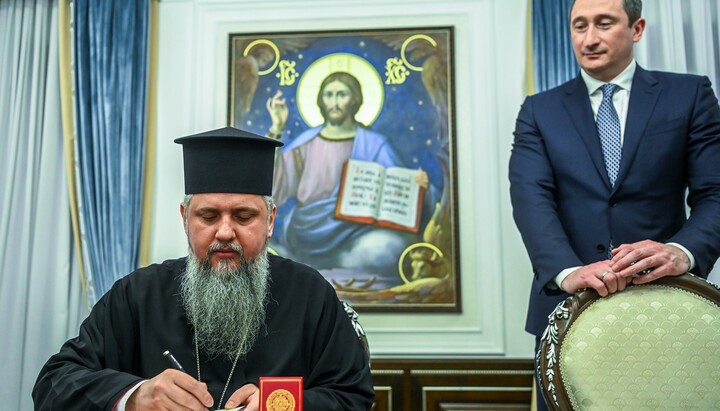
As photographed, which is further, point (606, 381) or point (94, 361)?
point (94, 361)

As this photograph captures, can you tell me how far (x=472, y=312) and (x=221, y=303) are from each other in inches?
82.0

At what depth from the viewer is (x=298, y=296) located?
83.8 inches

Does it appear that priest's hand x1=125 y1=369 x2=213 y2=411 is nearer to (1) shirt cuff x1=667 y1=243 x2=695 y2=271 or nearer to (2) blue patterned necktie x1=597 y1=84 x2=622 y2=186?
(1) shirt cuff x1=667 y1=243 x2=695 y2=271

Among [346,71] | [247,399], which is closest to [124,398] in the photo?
[247,399]

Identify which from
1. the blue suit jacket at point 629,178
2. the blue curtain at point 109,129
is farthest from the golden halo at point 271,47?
the blue suit jacket at point 629,178

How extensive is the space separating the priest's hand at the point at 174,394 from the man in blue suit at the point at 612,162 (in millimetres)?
1082

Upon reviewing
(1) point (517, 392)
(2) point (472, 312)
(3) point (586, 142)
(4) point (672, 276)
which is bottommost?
(1) point (517, 392)

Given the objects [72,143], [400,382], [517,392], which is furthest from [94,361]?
[72,143]

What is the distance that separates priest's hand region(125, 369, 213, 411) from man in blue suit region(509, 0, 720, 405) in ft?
3.55

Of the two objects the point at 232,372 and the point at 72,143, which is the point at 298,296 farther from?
the point at 72,143

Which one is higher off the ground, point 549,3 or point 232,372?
point 549,3

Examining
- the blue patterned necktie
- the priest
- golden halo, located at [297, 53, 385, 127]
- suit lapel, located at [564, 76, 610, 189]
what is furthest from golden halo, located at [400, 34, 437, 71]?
the priest

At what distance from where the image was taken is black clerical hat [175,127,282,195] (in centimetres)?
202

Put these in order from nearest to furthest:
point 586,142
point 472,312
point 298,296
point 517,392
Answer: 1. point 298,296
2. point 586,142
3. point 517,392
4. point 472,312
